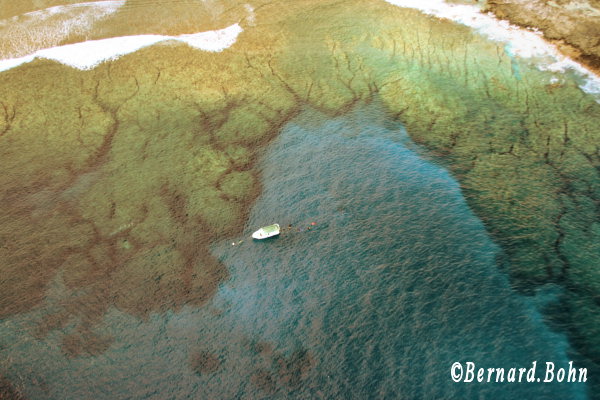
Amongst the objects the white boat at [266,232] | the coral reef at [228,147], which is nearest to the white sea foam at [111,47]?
the coral reef at [228,147]

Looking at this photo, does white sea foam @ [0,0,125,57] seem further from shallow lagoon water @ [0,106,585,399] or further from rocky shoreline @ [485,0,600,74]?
rocky shoreline @ [485,0,600,74]

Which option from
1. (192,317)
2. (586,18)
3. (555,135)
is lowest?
(192,317)

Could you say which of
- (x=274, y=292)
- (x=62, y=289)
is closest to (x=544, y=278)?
(x=274, y=292)

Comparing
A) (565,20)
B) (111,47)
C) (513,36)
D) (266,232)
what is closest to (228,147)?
(266,232)

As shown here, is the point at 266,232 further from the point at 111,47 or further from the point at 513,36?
the point at 513,36

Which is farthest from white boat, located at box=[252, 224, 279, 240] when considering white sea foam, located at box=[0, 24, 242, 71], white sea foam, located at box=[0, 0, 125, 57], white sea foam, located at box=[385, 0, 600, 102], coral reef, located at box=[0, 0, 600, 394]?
white sea foam, located at box=[0, 0, 125, 57]

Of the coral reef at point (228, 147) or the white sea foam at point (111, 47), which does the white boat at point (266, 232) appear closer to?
the coral reef at point (228, 147)

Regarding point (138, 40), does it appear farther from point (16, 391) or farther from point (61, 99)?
point (16, 391)
